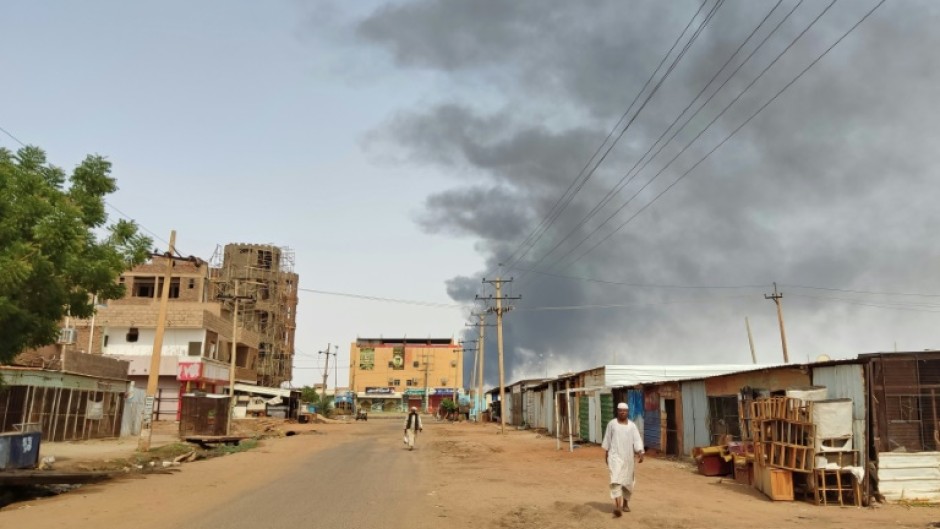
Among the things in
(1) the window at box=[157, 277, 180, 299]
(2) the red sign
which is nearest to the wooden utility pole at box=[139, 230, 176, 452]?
(2) the red sign

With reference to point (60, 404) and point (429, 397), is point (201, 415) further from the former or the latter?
point (429, 397)

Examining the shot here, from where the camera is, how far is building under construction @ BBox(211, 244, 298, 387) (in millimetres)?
90875

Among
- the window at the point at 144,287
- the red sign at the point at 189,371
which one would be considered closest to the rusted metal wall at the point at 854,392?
the red sign at the point at 189,371

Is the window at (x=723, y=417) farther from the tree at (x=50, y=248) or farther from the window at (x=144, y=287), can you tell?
the window at (x=144, y=287)

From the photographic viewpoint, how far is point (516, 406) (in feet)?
215

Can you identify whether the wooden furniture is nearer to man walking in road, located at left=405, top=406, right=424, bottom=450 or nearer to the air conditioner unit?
man walking in road, located at left=405, top=406, right=424, bottom=450

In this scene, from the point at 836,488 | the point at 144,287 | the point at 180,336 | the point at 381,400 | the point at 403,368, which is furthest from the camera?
the point at 403,368

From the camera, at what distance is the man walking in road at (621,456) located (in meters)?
11.7

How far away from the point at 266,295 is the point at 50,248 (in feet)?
286

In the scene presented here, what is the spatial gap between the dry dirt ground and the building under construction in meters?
70.7

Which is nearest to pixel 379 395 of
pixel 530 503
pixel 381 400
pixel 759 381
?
pixel 381 400

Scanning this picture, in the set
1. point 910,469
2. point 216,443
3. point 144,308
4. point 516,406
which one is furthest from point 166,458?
point 516,406

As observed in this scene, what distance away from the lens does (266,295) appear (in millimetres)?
98375

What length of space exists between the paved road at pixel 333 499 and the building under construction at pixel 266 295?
7097 centimetres
